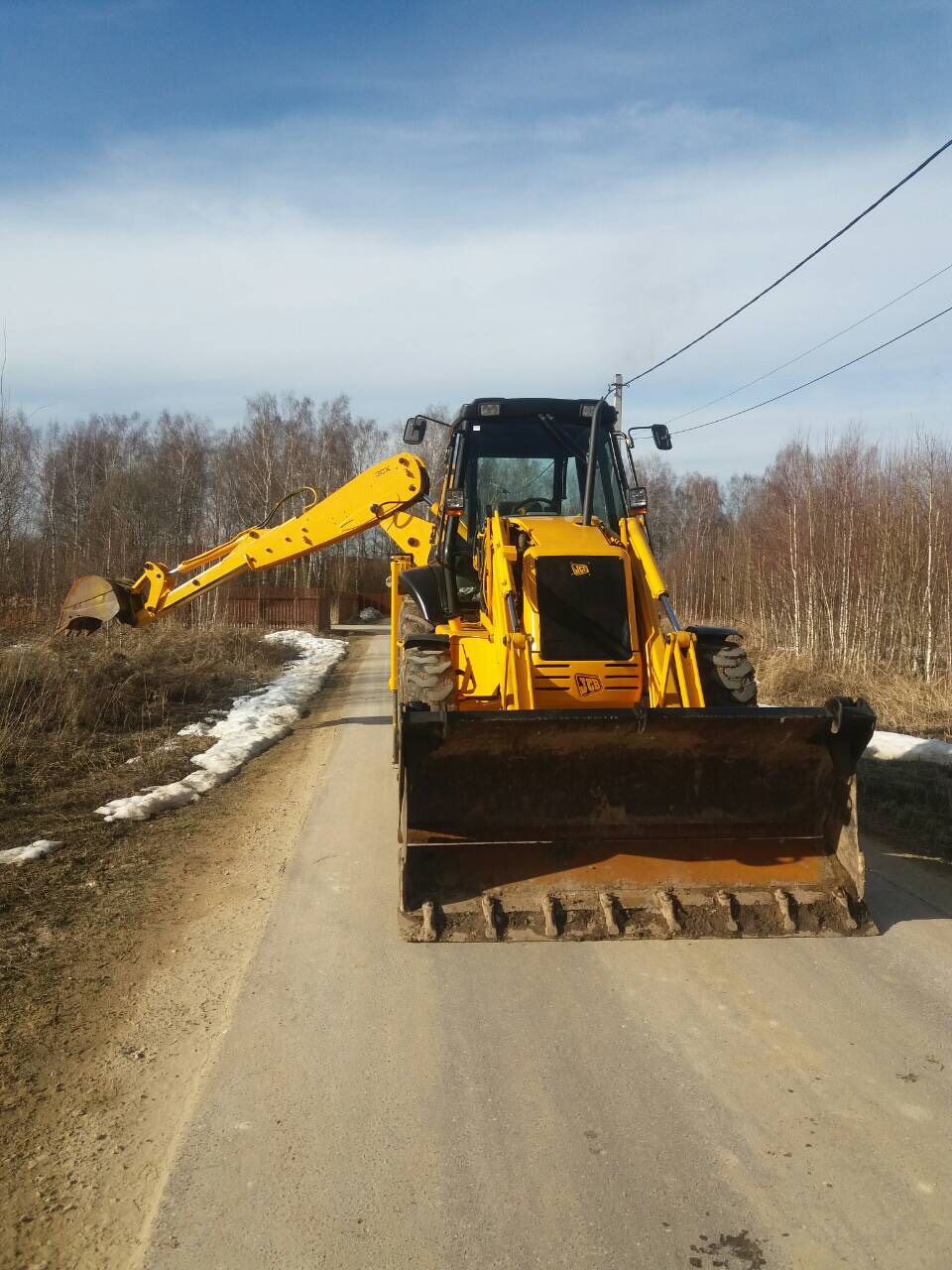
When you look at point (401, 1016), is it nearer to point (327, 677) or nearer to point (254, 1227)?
point (254, 1227)

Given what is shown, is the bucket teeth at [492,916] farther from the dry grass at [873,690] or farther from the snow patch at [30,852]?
the dry grass at [873,690]

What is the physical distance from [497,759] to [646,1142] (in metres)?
2.25

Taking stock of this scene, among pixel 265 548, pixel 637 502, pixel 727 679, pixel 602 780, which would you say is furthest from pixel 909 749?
pixel 265 548

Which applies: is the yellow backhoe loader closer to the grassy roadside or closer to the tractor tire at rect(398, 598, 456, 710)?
the tractor tire at rect(398, 598, 456, 710)

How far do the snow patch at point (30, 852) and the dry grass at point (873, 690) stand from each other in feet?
29.8

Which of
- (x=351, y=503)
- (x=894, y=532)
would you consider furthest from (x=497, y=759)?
(x=894, y=532)

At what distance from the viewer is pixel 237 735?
11242 mm

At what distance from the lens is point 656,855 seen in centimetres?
515

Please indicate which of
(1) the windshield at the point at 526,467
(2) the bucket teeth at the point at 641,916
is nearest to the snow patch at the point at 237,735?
(1) the windshield at the point at 526,467

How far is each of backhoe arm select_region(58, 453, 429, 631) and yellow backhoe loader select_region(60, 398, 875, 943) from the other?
14.1ft

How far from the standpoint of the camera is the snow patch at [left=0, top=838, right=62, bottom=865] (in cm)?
621

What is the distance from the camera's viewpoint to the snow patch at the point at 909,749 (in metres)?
9.09

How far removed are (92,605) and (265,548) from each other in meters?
2.08

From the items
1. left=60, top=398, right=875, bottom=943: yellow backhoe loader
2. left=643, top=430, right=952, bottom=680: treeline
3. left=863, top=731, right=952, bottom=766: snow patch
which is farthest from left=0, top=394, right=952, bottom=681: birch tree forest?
left=60, top=398, right=875, bottom=943: yellow backhoe loader
